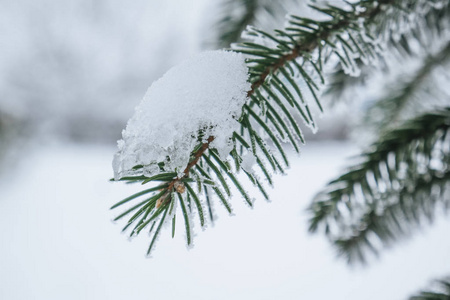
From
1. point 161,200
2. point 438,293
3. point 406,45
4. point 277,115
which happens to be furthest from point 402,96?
point 161,200

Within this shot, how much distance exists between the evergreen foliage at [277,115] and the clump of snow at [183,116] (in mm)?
17

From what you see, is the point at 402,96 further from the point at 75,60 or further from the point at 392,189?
the point at 75,60

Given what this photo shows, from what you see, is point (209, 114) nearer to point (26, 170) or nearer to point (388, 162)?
point (388, 162)

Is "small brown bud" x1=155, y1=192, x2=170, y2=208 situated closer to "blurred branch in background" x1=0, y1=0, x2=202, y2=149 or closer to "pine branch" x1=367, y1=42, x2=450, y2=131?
"pine branch" x1=367, y1=42, x2=450, y2=131

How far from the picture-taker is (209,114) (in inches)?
11.7

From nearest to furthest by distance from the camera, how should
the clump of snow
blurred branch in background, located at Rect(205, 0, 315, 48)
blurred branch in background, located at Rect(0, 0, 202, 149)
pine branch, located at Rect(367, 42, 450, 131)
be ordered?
the clump of snow
blurred branch in background, located at Rect(205, 0, 315, 48)
pine branch, located at Rect(367, 42, 450, 131)
blurred branch in background, located at Rect(0, 0, 202, 149)

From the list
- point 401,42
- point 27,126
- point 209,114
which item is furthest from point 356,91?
point 27,126

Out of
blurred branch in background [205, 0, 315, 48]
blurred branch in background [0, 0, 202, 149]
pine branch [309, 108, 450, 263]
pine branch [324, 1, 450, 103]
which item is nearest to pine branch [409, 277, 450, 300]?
pine branch [309, 108, 450, 263]

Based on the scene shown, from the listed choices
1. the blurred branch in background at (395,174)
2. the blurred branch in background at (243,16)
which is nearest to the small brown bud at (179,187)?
the blurred branch in background at (395,174)

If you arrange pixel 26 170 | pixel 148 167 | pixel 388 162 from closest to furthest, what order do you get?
pixel 148 167 < pixel 388 162 < pixel 26 170

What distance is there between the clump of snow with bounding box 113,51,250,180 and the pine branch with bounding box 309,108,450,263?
0.31 metres

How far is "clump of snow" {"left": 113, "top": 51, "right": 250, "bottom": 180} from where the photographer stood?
0.92 feet

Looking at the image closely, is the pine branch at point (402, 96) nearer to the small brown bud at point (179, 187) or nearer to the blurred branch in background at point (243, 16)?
the blurred branch in background at point (243, 16)

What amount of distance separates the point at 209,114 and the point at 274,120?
2.8 inches
